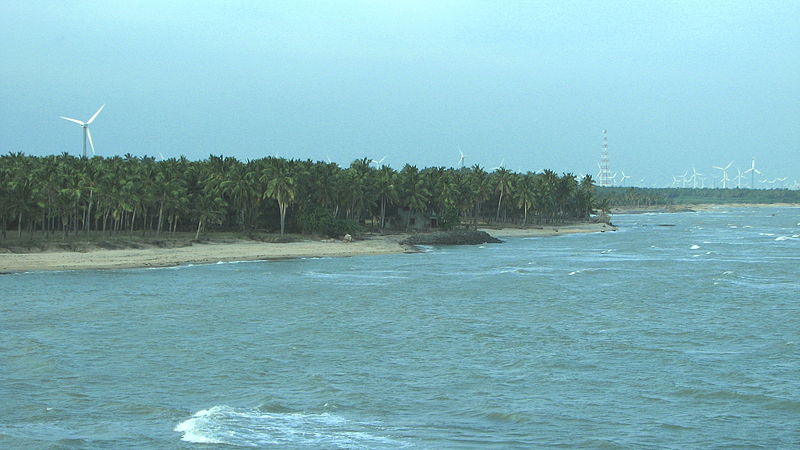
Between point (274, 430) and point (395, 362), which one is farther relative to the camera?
point (395, 362)

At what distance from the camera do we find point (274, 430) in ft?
83.0

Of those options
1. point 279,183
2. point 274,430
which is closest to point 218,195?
point 279,183

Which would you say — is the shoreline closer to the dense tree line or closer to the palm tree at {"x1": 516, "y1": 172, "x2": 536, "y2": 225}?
the dense tree line

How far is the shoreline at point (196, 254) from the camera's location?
7612 centimetres

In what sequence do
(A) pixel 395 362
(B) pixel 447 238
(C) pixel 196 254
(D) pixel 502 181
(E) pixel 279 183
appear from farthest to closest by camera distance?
(D) pixel 502 181 < (B) pixel 447 238 < (E) pixel 279 183 < (C) pixel 196 254 < (A) pixel 395 362

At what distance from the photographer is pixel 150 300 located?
56531 millimetres

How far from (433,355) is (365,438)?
13897 mm

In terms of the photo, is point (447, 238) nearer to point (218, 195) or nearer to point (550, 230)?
point (218, 195)

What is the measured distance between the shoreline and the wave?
172 feet

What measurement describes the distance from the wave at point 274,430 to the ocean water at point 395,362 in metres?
0.09

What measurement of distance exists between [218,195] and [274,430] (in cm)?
8264

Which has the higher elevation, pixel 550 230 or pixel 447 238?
pixel 550 230

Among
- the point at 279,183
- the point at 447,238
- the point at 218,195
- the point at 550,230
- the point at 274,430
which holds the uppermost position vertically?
the point at 279,183

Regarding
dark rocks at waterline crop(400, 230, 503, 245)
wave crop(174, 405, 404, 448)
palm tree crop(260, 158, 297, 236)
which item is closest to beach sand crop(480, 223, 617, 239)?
dark rocks at waterline crop(400, 230, 503, 245)
